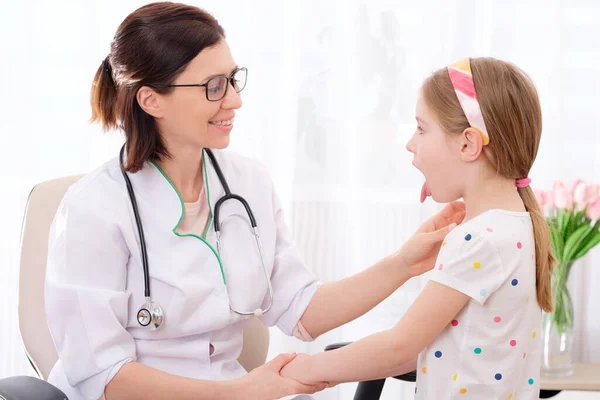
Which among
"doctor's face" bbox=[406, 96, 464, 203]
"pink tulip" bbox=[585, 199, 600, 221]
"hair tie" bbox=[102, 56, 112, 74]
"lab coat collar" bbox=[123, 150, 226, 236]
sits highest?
"hair tie" bbox=[102, 56, 112, 74]

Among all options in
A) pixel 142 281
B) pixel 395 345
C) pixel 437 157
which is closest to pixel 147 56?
pixel 142 281

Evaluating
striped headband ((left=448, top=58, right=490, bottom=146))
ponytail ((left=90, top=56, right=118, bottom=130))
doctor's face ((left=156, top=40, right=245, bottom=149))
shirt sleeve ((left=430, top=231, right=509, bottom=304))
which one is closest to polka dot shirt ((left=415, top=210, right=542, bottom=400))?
shirt sleeve ((left=430, top=231, right=509, bottom=304))

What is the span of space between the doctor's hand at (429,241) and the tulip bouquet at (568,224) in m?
0.59

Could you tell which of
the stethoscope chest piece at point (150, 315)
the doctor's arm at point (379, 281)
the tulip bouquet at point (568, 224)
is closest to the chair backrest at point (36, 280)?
the stethoscope chest piece at point (150, 315)

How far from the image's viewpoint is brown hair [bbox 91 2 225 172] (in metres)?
1.43

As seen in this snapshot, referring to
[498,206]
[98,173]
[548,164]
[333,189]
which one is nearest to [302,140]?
[333,189]

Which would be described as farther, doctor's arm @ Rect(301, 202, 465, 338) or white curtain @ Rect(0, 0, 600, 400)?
white curtain @ Rect(0, 0, 600, 400)

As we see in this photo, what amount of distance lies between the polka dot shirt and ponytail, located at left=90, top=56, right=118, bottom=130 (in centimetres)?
74

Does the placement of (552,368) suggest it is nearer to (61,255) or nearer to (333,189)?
(333,189)

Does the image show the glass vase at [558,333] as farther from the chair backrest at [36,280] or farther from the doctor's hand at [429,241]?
the chair backrest at [36,280]

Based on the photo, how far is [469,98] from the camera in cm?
126

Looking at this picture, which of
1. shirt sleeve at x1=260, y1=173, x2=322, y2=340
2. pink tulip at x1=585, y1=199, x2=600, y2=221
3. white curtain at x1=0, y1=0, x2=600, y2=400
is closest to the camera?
shirt sleeve at x1=260, y1=173, x2=322, y2=340

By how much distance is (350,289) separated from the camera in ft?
5.35

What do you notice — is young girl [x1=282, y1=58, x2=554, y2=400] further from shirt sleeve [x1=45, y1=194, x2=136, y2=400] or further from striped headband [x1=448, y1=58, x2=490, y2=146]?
shirt sleeve [x1=45, y1=194, x2=136, y2=400]
